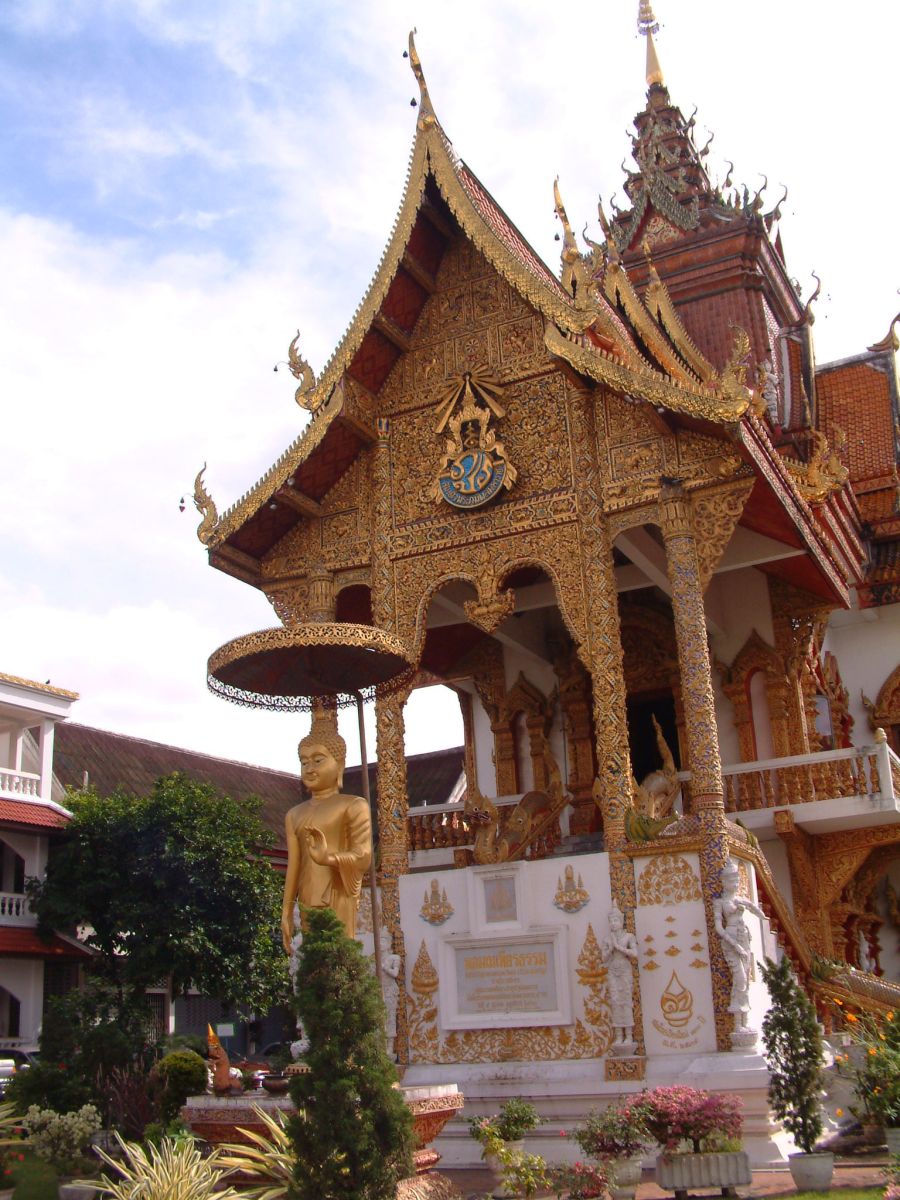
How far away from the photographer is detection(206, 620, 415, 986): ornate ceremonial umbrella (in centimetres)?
795

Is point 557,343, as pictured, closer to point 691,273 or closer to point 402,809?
point 402,809

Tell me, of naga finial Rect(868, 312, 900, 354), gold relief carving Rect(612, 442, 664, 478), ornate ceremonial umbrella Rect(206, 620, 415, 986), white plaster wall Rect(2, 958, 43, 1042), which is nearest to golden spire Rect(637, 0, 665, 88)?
naga finial Rect(868, 312, 900, 354)

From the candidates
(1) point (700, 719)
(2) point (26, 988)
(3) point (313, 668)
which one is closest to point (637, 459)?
(1) point (700, 719)

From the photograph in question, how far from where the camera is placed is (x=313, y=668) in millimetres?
8875

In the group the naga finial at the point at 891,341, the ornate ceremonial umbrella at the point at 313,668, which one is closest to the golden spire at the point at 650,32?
the naga finial at the point at 891,341

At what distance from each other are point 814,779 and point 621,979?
10.8 feet

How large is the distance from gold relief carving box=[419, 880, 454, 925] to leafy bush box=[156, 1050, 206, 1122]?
6.32 ft

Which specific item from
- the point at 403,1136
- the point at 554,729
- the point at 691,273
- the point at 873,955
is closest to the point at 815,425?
the point at 691,273

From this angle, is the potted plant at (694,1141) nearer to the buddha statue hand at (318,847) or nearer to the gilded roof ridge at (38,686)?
the buddha statue hand at (318,847)

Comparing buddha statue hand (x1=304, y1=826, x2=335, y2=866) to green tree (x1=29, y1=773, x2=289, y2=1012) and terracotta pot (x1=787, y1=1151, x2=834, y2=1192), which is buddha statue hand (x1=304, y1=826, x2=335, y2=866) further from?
green tree (x1=29, y1=773, x2=289, y2=1012)

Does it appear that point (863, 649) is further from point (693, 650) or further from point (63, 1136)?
point (63, 1136)

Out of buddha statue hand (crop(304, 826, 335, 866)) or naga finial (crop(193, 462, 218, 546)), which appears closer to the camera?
buddha statue hand (crop(304, 826, 335, 866))

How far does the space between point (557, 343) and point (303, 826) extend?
4507mm

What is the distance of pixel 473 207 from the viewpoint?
1062 centimetres
